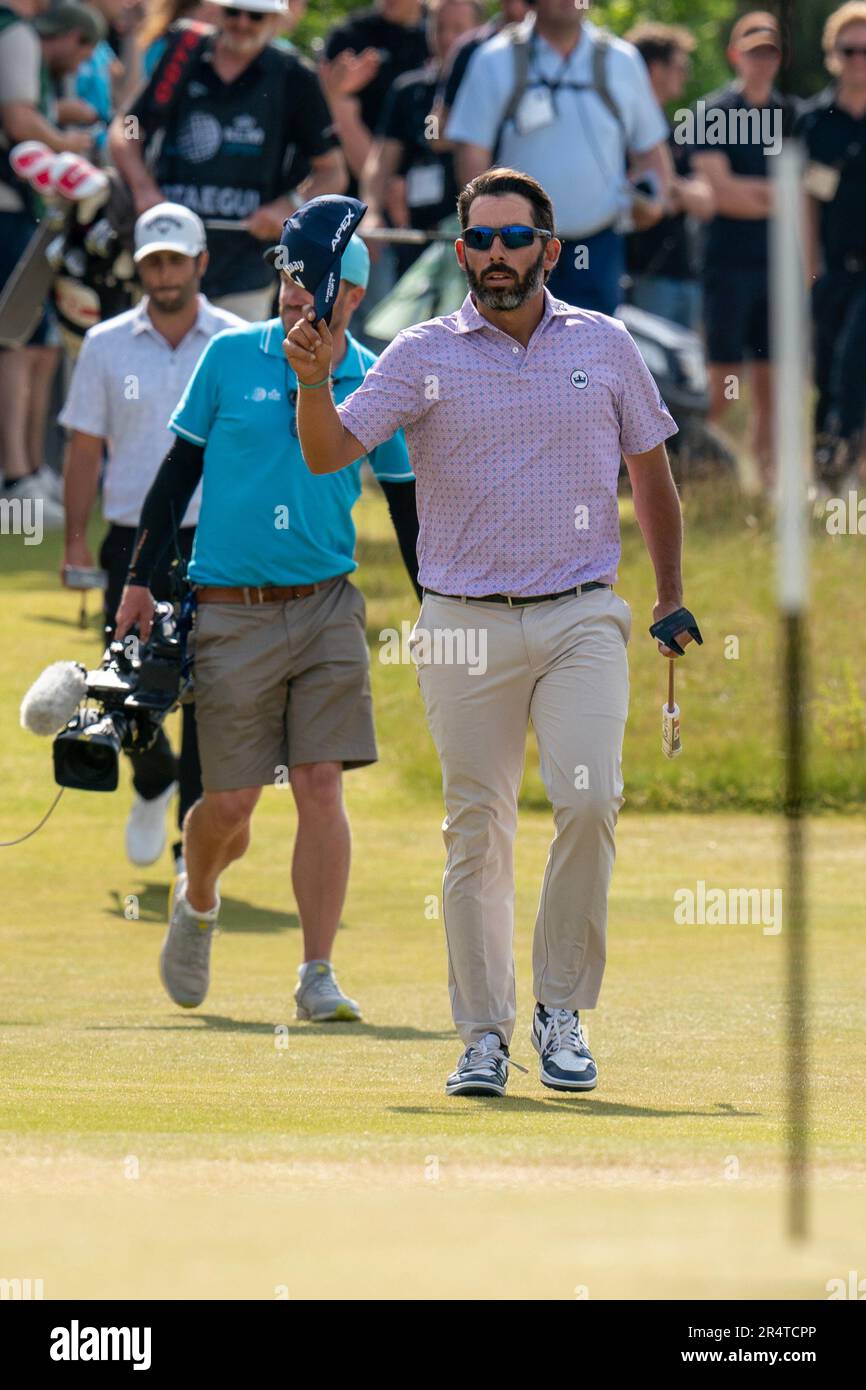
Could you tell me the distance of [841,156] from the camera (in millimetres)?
16688

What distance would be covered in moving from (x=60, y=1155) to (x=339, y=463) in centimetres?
194

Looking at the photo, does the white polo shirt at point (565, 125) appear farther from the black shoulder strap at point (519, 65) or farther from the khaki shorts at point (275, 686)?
the khaki shorts at point (275, 686)

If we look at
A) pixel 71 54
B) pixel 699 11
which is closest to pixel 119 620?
pixel 71 54

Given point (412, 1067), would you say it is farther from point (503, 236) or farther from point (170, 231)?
point (170, 231)

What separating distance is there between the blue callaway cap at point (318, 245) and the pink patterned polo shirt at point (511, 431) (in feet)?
1.05

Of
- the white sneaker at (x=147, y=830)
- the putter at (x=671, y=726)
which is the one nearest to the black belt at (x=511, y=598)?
the putter at (x=671, y=726)

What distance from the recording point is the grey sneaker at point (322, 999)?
28.6 ft

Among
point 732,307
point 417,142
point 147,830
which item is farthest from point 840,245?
point 147,830

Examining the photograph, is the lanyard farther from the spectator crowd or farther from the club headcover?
the club headcover

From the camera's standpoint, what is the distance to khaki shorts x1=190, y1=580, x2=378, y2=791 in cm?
872

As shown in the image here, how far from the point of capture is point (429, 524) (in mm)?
7285

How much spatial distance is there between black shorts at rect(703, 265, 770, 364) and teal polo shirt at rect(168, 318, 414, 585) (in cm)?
978

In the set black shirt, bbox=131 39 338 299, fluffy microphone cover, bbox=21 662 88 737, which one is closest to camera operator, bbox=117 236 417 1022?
fluffy microphone cover, bbox=21 662 88 737
